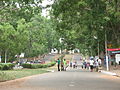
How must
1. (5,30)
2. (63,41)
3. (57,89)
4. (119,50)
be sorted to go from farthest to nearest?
(63,41) → (5,30) → (119,50) → (57,89)

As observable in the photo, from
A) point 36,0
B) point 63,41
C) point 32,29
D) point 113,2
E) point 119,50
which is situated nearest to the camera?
point 36,0

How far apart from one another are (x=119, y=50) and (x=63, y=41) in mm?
27476

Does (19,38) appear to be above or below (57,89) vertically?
above

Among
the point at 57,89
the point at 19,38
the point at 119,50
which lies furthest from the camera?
the point at 19,38

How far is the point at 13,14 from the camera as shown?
1628 cm

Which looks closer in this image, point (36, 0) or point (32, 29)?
point (36, 0)

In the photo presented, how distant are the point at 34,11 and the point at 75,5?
3393mm

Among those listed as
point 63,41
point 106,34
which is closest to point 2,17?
point 106,34

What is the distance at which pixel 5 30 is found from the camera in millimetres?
32188

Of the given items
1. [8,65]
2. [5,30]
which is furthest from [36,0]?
[8,65]

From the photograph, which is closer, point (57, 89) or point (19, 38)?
point (57, 89)

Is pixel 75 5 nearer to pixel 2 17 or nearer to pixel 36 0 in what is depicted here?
pixel 36 0

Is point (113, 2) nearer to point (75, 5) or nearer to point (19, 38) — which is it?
point (75, 5)

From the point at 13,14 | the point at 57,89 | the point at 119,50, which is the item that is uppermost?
the point at 13,14
